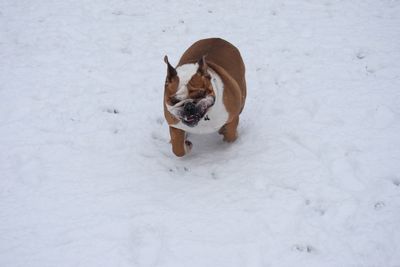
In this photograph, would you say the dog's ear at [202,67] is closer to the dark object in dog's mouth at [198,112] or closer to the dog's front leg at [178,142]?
the dark object in dog's mouth at [198,112]

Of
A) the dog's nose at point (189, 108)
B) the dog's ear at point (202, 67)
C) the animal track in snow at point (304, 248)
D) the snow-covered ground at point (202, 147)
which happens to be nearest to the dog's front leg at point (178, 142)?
the snow-covered ground at point (202, 147)

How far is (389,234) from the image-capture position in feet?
11.2

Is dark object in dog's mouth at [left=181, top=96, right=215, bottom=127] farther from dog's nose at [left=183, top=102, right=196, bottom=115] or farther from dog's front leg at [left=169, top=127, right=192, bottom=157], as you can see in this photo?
dog's front leg at [left=169, top=127, right=192, bottom=157]

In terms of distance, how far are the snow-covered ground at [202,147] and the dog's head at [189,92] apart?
3.14 ft

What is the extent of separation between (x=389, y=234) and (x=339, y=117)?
5.85 ft

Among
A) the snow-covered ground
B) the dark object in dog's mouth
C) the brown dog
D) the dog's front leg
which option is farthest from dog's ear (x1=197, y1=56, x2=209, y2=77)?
the snow-covered ground

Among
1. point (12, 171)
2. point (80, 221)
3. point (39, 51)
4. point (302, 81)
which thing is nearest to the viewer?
point (80, 221)

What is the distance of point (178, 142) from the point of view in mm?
4254

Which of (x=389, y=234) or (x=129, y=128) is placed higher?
(x=389, y=234)

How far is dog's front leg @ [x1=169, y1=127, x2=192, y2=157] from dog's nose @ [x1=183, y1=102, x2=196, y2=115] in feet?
2.26

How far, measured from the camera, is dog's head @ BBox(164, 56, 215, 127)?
11.4 feet

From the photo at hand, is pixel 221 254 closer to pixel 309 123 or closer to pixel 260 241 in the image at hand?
pixel 260 241

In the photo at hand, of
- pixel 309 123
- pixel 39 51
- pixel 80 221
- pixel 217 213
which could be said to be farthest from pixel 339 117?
pixel 39 51

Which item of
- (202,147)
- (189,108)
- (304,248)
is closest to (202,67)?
(189,108)
